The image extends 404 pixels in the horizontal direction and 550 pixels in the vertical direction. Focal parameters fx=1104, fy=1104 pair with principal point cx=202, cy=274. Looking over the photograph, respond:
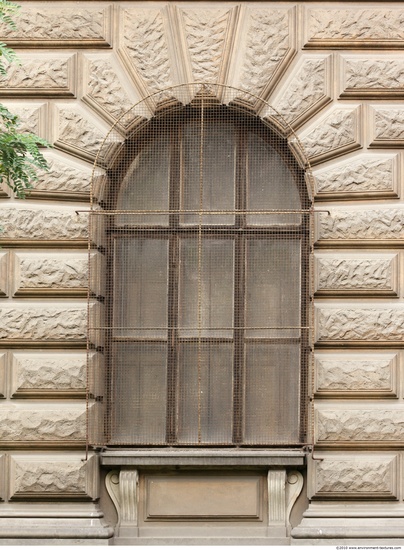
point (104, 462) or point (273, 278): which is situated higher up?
point (273, 278)

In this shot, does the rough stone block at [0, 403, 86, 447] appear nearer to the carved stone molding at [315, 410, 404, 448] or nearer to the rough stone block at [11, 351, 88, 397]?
the rough stone block at [11, 351, 88, 397]

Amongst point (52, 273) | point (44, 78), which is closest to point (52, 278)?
point (52, 273)

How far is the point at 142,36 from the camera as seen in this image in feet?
34.7

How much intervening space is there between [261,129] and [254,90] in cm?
40

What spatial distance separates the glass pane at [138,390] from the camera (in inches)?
412

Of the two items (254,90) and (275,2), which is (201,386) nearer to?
(254,90)

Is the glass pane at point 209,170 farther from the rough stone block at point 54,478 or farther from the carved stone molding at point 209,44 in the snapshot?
the rough stone block at point 54,478

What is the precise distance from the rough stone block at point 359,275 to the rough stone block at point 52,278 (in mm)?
→ 2209

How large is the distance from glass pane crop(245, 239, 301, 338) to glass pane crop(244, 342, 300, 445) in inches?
9.8

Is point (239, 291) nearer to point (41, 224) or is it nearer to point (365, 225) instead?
point (365, 225)

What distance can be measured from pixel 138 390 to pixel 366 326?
7.32 feet

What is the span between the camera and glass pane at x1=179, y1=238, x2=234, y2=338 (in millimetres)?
10523

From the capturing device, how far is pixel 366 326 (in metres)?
10.2

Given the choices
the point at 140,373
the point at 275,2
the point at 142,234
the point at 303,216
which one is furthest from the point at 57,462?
the point at 275,2
